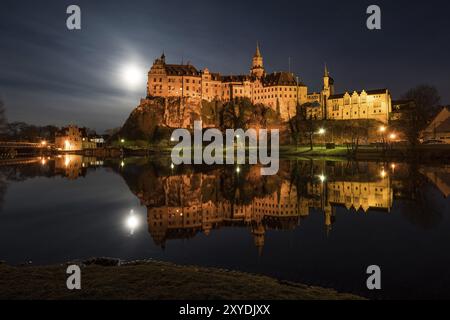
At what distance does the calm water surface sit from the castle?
101m

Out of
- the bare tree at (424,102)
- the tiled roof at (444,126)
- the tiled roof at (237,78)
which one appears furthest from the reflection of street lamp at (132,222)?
the tiled roof at (237,78)

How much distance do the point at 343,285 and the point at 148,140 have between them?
116 metres

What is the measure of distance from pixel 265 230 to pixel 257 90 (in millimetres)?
126732

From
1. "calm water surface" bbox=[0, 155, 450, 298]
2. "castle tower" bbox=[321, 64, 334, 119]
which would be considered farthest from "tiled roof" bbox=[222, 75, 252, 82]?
"calm water surface" bbox=[0, 155, 450, 298]

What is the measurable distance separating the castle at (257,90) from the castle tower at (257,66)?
10.6 metres

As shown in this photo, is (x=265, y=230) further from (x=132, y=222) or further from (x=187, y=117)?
(x=187, y=117)

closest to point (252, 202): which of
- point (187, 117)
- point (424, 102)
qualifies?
point (424, 102)

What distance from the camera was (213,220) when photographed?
1805 centimetres

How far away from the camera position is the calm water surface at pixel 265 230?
409 inches

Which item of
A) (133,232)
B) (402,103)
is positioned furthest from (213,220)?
(402,103)

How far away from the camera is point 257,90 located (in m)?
138

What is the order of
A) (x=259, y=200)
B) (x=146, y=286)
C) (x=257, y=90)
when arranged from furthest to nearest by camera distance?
1. (x=257, y=90)
2. (x=259, y=200)
3. (x=146, y=286)

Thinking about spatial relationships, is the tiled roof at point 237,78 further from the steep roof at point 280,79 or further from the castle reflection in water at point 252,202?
the castle reflection in water at point 252,202

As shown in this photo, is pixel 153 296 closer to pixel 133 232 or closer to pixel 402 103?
pixel 133 232
